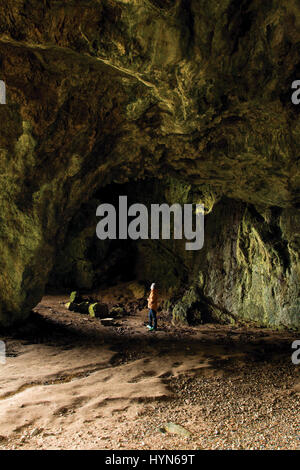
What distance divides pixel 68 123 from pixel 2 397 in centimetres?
433

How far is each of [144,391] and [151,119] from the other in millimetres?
4516

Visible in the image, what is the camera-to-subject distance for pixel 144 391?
3.83 metres

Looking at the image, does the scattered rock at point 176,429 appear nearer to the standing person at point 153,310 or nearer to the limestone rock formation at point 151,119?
the limestone rock formation at point 151,119

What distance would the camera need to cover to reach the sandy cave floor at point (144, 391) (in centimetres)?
278

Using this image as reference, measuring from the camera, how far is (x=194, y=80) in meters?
4.33

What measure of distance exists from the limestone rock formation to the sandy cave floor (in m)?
2.05

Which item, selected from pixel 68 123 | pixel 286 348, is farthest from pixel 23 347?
pixel 286 348

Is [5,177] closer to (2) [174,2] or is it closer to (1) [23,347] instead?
(1) [23,347]

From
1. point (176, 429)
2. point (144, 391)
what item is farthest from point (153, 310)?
point (176, 429)

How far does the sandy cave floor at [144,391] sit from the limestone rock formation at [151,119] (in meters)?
2.05

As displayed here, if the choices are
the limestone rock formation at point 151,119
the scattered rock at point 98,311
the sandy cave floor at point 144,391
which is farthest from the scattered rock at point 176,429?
the scattered rock at point 98,311

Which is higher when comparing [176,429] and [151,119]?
[151,119]

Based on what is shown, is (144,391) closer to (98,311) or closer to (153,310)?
(153,310)

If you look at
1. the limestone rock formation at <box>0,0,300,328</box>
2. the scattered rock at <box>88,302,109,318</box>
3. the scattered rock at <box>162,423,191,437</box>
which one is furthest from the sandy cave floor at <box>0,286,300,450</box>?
the limestone rock formation at <box>0,0,300,328</box>
